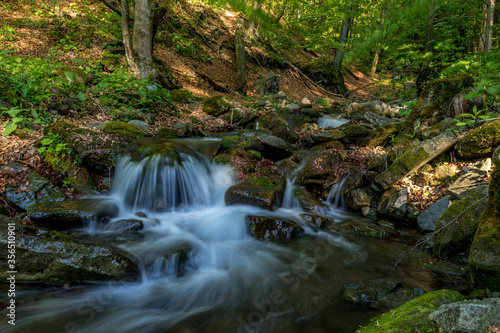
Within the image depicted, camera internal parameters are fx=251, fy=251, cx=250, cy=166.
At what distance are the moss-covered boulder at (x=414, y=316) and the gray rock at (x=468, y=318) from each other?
177mm

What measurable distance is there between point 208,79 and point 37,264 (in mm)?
11540

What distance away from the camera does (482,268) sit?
227cm

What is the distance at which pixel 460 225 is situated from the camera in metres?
3.37

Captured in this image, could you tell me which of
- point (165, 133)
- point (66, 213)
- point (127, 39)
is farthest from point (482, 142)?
point (127, 39)

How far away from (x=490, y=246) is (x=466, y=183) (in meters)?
2.46

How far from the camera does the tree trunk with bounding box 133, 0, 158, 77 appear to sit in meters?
9.46

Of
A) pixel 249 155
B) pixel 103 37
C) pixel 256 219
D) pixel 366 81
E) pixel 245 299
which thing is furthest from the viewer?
pixel 366 81

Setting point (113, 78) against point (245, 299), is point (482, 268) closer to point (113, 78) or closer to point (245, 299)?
point (245, 299)

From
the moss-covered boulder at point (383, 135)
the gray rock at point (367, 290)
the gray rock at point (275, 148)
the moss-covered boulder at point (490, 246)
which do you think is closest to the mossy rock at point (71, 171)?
the gray rock at point (275, 148)

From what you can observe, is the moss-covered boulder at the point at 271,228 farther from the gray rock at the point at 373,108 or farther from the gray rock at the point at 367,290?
the gray rock at the point at 373,108

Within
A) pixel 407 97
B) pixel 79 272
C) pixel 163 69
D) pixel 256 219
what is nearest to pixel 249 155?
pixel 256 219

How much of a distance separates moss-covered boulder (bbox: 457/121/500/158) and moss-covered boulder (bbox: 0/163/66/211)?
7.45m

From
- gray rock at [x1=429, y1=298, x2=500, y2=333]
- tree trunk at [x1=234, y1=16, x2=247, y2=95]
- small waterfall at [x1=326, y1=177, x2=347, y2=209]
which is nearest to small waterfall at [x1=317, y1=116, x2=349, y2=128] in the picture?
small waterfall at [x1=326, y1=177, x2=347, y2=209]

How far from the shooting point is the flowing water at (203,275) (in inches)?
109
